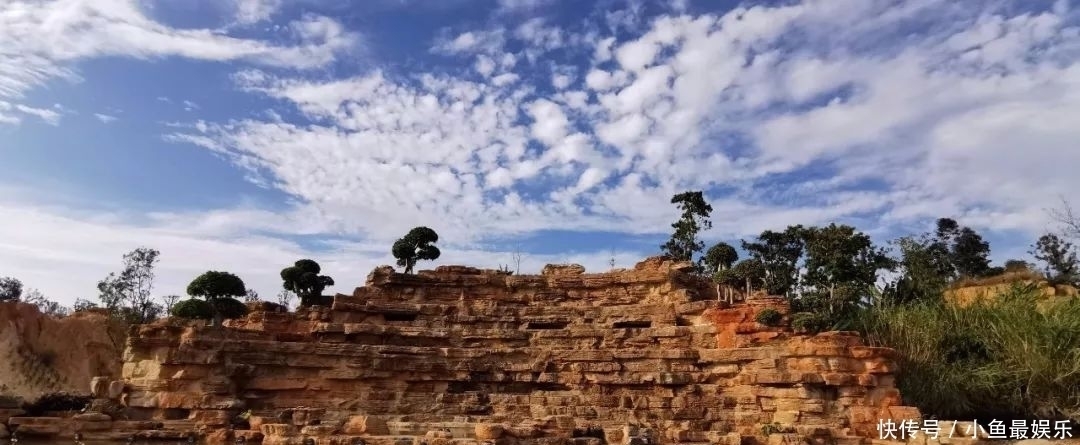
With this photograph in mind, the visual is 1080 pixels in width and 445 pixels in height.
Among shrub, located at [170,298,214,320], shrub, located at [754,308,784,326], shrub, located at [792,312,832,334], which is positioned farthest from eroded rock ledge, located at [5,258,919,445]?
shrub, located at [170,298,214,320]

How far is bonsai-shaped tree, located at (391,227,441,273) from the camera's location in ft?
85.2

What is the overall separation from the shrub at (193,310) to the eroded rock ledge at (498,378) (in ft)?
9.49

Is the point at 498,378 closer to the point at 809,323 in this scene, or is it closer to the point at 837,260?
the point at 809,323

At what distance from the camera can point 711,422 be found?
16.2 m

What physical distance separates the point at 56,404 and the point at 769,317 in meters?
18.9

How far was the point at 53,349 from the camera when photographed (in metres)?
30.5

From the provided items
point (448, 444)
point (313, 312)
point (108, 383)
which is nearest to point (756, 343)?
point (448, 444)

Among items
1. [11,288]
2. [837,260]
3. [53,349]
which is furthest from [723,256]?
[11,288]

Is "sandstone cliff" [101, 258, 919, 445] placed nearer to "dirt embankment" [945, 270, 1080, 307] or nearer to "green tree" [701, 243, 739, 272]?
"green tree" [701, 243, 739, 272]

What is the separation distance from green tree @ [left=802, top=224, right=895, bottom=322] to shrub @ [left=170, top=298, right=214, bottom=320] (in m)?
25.9

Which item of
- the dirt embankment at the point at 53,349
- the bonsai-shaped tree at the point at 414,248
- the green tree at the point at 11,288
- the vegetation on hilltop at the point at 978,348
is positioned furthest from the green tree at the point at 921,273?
the green tree at the point at 11,288

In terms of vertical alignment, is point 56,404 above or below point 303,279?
below

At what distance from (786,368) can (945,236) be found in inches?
1646

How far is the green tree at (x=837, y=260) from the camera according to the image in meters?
34.5
